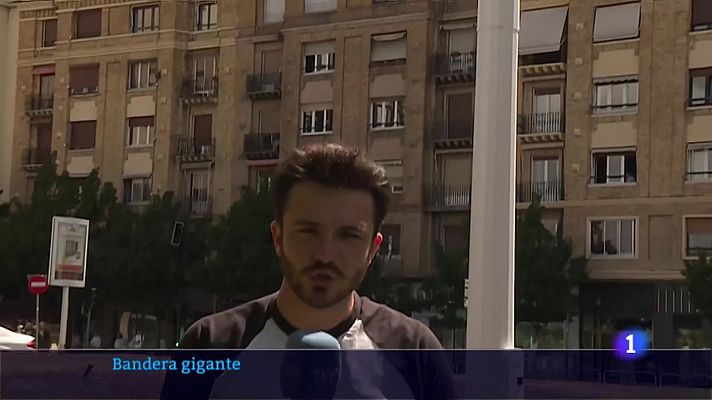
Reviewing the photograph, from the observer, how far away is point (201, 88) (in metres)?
2.11

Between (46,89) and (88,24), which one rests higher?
(88,24)

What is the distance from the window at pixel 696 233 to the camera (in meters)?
1.92

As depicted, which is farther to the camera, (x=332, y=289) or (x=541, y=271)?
(x=541, y=271)

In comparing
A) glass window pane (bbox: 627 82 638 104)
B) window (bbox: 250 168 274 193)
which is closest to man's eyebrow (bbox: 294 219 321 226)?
window (bbox: 250 168 274 193)

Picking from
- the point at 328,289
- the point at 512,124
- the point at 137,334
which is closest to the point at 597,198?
the point at 512,124

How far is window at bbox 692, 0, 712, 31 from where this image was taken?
6.50 feet

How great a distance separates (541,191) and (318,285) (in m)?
0.56

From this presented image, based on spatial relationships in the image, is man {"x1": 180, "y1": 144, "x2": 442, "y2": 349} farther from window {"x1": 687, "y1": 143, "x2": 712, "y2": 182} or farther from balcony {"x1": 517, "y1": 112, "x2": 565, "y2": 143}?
window {"x1": 687, "y1": 143, "x2": 712, "y2": 182}

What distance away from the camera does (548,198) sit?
2084 mm

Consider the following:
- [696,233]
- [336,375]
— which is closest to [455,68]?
[696,233]

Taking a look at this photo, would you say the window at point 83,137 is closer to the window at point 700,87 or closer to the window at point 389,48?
the window at point 389,48

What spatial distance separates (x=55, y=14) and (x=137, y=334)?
0.80 m

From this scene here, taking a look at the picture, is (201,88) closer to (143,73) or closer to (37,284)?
(143,73)

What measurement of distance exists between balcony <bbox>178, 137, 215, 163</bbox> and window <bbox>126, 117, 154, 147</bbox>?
0.07 m
